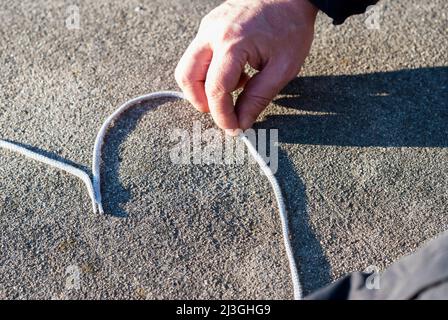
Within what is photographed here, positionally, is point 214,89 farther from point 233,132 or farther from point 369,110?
point 369,110

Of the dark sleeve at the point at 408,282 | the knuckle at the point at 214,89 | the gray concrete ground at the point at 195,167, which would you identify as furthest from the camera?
the knuckle at the point at 214,89

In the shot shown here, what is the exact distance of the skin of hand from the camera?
5.63 ft

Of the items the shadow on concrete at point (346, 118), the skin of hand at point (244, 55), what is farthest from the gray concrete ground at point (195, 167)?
the skin of hand at point (244, 55)

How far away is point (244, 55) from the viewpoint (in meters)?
1.72

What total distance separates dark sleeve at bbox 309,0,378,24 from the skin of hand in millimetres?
26

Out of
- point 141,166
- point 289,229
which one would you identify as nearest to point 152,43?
point 141,166

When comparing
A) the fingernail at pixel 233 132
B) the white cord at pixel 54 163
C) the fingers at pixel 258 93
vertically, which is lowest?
the white cord at pixel 54 163

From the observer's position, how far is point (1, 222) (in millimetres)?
1688

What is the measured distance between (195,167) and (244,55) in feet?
0.99

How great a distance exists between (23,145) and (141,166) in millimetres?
313

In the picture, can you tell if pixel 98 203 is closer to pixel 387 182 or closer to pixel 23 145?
pixel 23 145

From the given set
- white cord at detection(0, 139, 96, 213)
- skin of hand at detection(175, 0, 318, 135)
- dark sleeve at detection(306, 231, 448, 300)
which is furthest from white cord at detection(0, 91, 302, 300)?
dark sleeve at detection(306, 231, 448, 300)

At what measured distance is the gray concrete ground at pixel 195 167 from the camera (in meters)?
1.62

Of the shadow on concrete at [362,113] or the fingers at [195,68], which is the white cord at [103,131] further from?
the shadow on concrete at [362,113]
